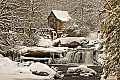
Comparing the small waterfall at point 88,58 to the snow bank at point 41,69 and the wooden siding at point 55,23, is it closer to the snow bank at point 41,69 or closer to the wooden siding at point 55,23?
the snow bank at point 41,69

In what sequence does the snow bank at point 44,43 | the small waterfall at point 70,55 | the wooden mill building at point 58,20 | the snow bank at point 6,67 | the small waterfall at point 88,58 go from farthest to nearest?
the wooden mill building at point 58,20 → the snow bank at point 44,43 → the small waterfall at point 70,55 → the small waterfall at point 88,58 → the snow bank at point 6,67

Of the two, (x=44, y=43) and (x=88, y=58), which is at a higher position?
(x=44, y=43)

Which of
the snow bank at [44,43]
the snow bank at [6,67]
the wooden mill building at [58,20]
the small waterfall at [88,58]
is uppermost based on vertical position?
the wooden mill building at [58,20]

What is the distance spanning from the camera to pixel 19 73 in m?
14.3

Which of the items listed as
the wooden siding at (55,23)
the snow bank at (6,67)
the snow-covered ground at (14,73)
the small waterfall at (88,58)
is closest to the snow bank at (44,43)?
the small waterfall at (88,58)

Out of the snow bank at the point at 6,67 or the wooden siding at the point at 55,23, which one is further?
the wooden siding at the point at 55,23

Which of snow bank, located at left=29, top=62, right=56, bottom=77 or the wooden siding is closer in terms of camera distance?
snow bank, located at left=29, top=62, right=56, bottom=77

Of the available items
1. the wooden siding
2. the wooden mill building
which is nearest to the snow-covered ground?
the wooden siding

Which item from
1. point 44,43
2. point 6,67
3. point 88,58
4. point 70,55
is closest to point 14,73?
point 6,67

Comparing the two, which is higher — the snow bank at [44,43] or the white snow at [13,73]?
the white snow at [13,73]

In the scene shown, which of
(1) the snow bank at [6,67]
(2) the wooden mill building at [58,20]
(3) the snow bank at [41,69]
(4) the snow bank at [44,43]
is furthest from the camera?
(2) the wooden mill building at [58,20]

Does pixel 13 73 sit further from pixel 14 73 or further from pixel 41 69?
pixel 41 69

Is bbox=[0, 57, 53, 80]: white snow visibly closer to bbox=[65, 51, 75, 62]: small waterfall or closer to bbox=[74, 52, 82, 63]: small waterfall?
bbox=[65, 51, 75, 62]: small waterfall

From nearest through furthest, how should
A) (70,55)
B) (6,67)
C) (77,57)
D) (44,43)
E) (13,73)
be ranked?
(13,73) → (6,67) → (77,57) → (70,55) → (44,43)
